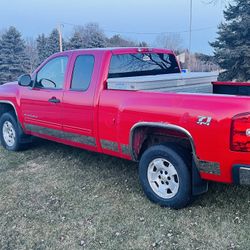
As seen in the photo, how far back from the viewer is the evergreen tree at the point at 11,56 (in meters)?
35.0

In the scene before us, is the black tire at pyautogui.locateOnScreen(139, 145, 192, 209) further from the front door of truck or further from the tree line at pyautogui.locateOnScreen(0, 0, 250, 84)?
the tree line at pyautogui.locateOnScreen(0, 0, 250, 84)

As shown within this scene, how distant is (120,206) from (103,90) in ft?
4.81

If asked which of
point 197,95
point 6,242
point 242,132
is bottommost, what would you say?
point 6,242

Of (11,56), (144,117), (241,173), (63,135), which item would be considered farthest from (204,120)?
(11,56)

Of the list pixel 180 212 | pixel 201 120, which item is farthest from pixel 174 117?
pixel 180 212

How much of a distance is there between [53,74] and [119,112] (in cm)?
184

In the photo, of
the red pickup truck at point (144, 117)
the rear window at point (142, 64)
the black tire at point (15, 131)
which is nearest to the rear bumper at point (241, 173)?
the red pickup truck at point (144, 117)

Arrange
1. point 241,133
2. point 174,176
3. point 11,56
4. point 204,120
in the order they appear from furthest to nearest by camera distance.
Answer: point 11,56, point 174,176, point 204,120, point 241,133

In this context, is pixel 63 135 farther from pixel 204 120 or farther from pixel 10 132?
pixel 204 120

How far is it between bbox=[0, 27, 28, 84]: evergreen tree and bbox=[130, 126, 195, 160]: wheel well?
32.9 m

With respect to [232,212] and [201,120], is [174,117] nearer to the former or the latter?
[201,120]

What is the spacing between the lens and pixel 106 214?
13.2 feet

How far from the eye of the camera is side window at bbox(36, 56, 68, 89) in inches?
214

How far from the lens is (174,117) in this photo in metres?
3.74
